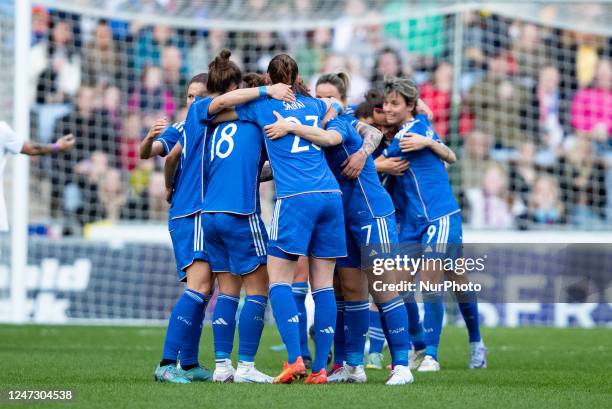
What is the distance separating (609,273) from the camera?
14.7 m

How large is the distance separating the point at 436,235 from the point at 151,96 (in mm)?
8445

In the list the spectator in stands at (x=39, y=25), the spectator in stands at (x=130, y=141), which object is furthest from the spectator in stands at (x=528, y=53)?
the spectator in stands at (x=39, y=25)

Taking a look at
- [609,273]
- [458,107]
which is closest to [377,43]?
[458,107]

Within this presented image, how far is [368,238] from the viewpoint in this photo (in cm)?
789

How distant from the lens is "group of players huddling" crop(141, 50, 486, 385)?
742 centimetres

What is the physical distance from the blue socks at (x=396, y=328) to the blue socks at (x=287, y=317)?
29.2 inches

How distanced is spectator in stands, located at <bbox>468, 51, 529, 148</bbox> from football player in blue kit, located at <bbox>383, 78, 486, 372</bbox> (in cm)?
772

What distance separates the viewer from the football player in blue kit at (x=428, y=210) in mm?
9172

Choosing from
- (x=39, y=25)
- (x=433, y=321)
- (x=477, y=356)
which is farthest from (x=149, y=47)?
(x=477, y=356)

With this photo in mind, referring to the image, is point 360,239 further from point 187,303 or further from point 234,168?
point 187,303

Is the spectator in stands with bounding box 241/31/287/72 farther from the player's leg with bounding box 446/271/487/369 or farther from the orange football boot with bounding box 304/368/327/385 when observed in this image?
the orange football boot with bounding box 304/368/327/385

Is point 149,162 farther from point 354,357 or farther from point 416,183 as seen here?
point 354,357

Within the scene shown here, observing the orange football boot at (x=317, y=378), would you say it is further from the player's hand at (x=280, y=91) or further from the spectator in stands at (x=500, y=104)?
the spectator in stands at (x=500, y=104)

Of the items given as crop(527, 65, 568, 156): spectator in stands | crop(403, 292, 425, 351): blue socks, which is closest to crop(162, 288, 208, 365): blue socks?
crop(403, 292, 425, 351): blue socks
